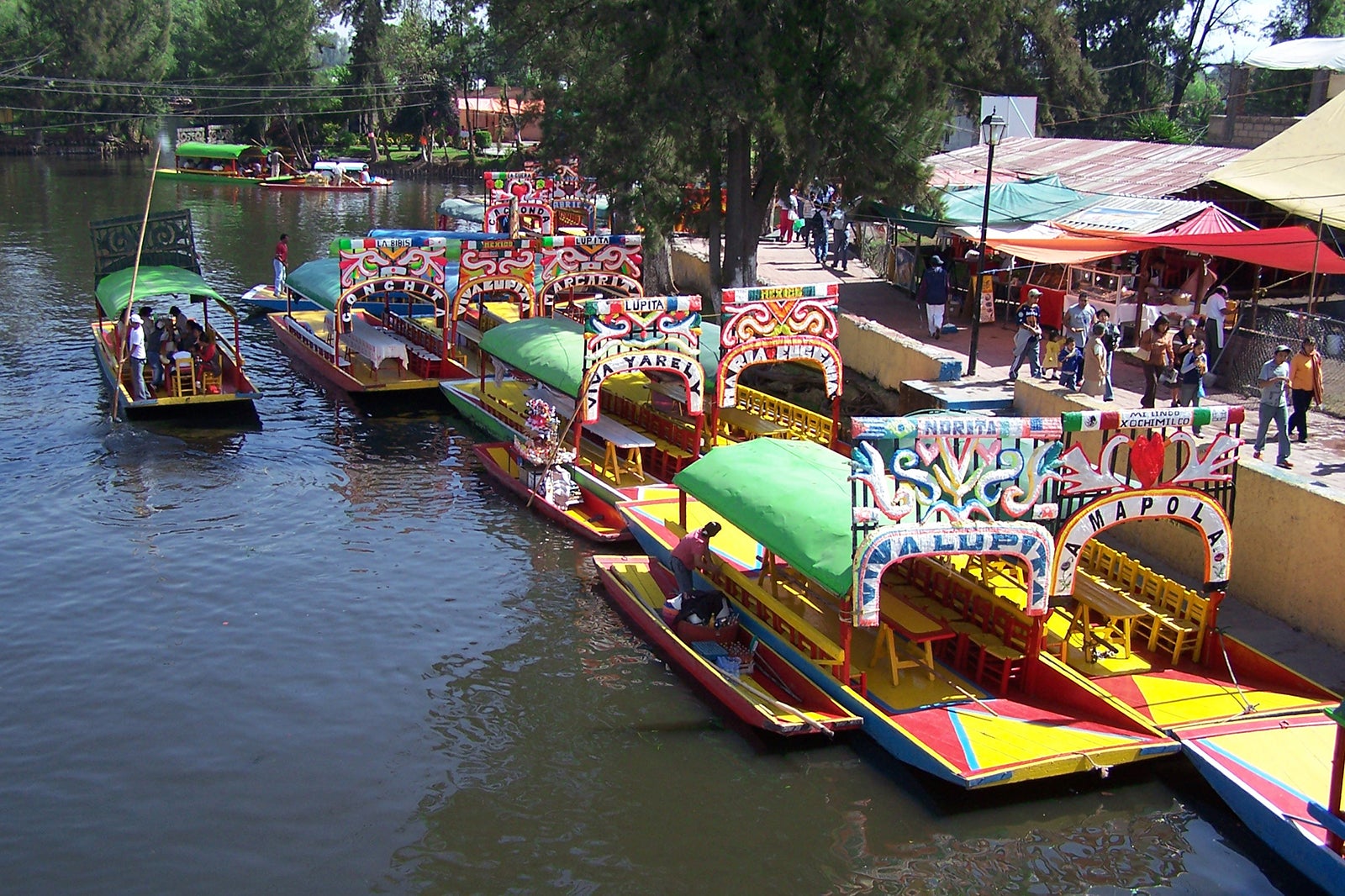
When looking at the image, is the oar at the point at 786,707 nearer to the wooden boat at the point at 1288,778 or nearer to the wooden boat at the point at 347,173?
the wooden boat at the point at 1288,778

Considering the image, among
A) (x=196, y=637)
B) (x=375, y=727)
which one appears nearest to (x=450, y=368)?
(x=196, y=637)

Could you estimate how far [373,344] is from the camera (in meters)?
28.5

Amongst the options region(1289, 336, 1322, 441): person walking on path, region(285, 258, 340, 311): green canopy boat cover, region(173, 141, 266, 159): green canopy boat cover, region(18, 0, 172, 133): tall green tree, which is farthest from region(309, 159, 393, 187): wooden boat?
region(1289, 336, 1322, 441): person walking on path

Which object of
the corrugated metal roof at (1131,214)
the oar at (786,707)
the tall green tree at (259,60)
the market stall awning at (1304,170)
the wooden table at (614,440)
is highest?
the tall green tree at (259,60)


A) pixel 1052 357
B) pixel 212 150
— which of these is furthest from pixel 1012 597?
pixel 212 150

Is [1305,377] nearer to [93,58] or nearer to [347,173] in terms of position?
[347,173]

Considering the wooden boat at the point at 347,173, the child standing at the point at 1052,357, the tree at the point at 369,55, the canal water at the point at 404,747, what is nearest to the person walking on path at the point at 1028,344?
the child standing at the point at 1052,357

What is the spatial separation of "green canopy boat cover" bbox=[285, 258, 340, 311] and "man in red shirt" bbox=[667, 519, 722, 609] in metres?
16.7

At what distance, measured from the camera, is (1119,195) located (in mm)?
29594

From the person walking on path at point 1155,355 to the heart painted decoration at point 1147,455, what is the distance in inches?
267

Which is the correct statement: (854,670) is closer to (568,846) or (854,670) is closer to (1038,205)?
(568,846)

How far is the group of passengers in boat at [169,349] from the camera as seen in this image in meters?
25.7

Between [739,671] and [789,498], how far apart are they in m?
2.32

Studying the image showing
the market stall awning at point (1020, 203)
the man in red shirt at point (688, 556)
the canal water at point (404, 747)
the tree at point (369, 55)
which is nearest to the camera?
the canal water at point (404, 747)
